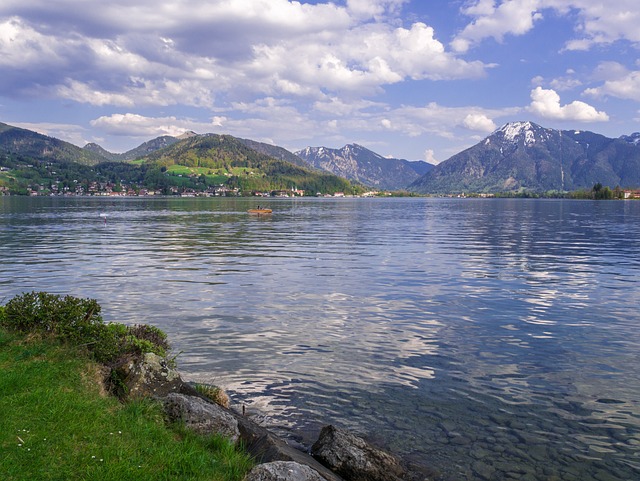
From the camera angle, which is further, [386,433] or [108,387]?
[386,433]

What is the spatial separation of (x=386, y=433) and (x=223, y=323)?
12.5 metres

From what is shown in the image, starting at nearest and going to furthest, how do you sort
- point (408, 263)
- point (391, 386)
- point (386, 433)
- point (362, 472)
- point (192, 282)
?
1. point (362, 472)
2. point (386, 433)
3. point (391, 386)
4. point (192, 282)
5. point (408, 263)

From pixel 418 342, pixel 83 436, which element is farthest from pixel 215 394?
pixel 418 342

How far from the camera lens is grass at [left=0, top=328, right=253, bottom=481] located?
8.28 m

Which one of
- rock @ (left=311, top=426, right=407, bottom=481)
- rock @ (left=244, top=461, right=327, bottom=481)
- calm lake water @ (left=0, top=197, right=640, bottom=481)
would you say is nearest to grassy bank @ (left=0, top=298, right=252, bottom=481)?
rock @ (left=244, top=461, right=327, bottom=481)

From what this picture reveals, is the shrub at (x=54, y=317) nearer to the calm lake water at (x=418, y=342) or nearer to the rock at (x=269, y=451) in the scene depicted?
the calm lake water at (x=418, y=342)

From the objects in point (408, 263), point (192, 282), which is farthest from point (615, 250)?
point (192, 282)

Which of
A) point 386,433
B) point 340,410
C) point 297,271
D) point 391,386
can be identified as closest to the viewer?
point 386,433

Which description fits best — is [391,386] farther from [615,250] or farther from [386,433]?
[615,250]

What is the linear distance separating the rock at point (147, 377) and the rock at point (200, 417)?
4.07 ft

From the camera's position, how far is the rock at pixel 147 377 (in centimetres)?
1255

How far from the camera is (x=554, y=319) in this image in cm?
2520

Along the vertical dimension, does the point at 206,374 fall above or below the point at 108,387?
below

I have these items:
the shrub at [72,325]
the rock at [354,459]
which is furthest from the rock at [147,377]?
the rock at [354,459]
